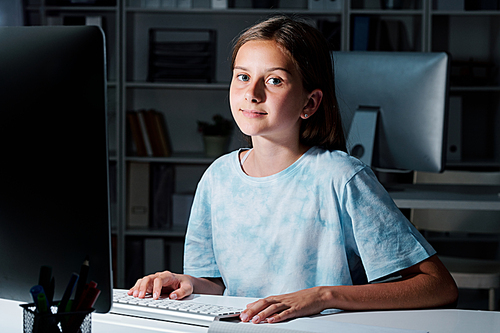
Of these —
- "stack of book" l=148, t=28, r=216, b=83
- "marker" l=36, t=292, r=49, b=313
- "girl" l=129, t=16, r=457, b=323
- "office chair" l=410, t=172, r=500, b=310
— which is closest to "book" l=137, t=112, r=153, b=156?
"stack of book" l=148, t=28, r=216, b=83

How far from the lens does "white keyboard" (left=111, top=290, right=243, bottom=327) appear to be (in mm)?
727

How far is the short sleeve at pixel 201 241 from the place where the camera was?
109cm

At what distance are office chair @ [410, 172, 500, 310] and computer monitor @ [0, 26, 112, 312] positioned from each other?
176 centimetres

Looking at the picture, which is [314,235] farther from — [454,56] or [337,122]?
[454,56]

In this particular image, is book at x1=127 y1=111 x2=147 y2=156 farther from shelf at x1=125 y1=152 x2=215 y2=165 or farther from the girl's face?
the girl's face

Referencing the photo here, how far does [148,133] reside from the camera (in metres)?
2.99

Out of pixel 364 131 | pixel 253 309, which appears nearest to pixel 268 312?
pixel 253 309

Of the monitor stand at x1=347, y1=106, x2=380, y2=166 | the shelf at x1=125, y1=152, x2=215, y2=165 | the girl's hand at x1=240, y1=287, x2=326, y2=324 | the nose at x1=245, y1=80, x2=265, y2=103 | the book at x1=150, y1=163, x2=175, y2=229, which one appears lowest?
the book at x1=150, y1=163, x2=175, y2=229

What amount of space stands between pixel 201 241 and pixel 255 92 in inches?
13.9

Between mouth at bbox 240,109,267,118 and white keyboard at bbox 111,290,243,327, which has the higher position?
mouth at bbox 240,109,267,118

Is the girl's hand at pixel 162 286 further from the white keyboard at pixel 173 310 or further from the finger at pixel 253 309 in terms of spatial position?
the finger at pixel 253 309

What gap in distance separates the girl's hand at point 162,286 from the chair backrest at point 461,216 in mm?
1643

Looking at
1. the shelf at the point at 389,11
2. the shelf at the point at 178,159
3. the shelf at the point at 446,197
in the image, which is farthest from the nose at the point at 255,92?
the shelf at the point at 389,11

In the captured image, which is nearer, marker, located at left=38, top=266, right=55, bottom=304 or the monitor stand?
marker, located at left=38, top=266, right=55, bottom=304
